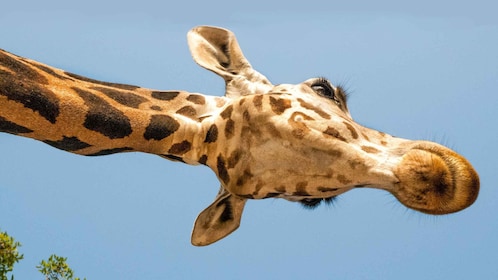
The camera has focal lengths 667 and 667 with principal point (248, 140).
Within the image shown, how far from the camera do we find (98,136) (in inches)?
121

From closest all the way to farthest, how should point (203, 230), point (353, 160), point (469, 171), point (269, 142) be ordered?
point (469, 171)
point (353, 160)
point (269, 142)
point (203, 230)

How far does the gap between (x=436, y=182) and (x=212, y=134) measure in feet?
3.81

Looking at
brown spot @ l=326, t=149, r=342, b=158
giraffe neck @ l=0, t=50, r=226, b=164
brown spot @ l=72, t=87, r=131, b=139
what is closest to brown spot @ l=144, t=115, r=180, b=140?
giraffe neck @ l=0, t=50, r=226, b=164

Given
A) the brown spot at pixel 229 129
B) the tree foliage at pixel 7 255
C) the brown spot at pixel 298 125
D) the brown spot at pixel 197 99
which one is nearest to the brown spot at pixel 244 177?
the brown spot at pixel 229 129

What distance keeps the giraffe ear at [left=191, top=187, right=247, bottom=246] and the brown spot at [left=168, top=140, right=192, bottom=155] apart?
0.36m

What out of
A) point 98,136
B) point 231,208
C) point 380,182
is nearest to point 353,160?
point 380,182

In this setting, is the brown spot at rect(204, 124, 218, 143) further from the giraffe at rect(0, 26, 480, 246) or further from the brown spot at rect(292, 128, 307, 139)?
the brown spot at rect(292, 128, 307, 139)

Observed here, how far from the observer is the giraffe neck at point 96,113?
2.80 m

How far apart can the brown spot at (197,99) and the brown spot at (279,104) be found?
0.46 metres

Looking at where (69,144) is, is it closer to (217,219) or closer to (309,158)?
(217,219)

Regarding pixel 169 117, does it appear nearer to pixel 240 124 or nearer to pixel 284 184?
pixel 240 124

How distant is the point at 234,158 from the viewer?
10.6 feet

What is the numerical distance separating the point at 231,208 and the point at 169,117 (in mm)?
643

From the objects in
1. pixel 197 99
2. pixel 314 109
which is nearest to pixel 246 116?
pixel 314 109
